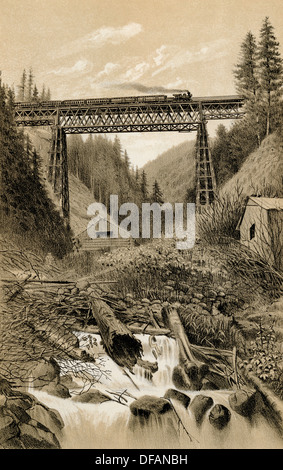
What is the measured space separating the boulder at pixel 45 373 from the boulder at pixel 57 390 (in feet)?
0.17

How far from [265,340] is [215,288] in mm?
1021

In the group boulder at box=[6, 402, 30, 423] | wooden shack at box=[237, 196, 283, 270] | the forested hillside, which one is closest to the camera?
boulder at box=[6, 402, 30, 423]

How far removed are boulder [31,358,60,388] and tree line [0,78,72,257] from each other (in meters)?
1.61

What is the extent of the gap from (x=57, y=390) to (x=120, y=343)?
44.6 inches

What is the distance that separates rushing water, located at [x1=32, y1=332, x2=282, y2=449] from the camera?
19.0 ft

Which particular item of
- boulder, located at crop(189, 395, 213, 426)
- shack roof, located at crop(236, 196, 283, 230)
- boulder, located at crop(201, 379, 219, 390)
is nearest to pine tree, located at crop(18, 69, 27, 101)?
shack roof, located at crop(236, 196, 283, 230)

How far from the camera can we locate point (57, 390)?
5.95 metres

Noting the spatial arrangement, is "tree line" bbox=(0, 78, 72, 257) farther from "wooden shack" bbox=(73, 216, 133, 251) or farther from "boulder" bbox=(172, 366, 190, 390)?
"boulder" bbox=(172, 366, 190, 390)

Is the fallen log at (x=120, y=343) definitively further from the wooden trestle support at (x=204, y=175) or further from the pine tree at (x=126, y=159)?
the pine tree at (x=126, y=159)

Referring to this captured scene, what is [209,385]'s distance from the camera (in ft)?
19.1

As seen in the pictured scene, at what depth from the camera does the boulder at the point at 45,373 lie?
599 centimetres
